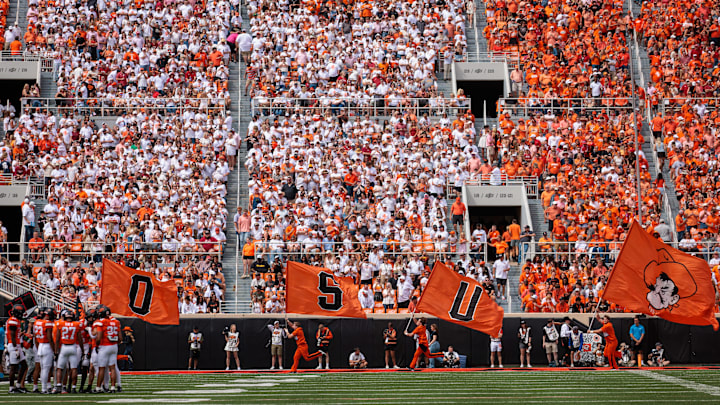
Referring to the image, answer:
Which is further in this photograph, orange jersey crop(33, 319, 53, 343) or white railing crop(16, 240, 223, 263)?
white railing crop(16, 240, 223, 263)

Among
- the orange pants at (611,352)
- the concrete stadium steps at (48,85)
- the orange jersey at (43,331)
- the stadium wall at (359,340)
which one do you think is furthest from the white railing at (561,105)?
the orange jersey at (43,331)

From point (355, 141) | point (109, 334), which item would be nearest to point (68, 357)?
A: point (109, 334)

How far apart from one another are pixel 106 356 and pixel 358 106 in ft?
56.0

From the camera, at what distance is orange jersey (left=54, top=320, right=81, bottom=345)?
15414 millimetres

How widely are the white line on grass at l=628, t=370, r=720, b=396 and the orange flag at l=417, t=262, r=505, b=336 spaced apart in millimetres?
2816

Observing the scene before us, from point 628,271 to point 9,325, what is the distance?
10.4m

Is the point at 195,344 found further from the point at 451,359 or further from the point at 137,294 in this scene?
the point at 451,359

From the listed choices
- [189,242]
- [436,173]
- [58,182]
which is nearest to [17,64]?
[58,182]

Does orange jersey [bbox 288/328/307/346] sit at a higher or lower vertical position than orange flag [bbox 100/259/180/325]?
lower

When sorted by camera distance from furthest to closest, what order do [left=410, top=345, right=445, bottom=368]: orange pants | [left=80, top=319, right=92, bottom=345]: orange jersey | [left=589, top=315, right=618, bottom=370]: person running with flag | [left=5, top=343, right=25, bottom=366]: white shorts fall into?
[left=410, top=345, right=445, bottom=368]: orange pants < [left=589, top=315, right=618, bottom=370]: person running with flag < [left=5, top=343, right=25, bottom=366]: white shorts < [left=80, top=319, right=92, bottom=345]: orange jersey

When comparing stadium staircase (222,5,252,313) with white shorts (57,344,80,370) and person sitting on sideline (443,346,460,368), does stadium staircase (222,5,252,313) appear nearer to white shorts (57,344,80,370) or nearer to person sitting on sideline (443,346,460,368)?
person sitting on sideline (443,346,460,368)

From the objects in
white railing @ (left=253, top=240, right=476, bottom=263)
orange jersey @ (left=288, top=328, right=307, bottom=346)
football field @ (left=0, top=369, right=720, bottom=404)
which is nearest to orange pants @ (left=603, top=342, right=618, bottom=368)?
football field @ (left=0, top=369, right=720, bottom=404)

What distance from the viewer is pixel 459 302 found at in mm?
21125

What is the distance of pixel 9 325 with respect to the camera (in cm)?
1656
